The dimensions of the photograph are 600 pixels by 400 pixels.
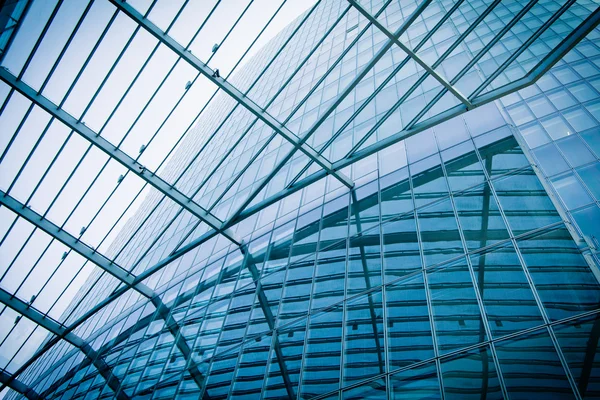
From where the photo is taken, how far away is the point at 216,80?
48.3 ft

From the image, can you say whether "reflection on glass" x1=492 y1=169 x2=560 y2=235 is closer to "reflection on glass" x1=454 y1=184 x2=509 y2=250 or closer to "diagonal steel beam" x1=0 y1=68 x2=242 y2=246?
"reflection on glass" x1=454 y1=184 x2=509 y2=250

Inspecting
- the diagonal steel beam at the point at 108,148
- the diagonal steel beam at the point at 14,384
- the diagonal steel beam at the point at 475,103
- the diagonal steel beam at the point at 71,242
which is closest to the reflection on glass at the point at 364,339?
the diagonal steel beam at the point at 475,103

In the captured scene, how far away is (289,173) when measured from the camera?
18891mm

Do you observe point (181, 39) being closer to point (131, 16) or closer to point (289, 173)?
point (131, 16)

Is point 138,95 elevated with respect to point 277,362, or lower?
elevated

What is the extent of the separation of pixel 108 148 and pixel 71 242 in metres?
6.11

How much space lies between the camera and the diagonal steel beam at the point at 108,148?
15.2 m

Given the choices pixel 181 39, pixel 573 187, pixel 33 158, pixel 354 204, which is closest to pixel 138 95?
pixel 181 39

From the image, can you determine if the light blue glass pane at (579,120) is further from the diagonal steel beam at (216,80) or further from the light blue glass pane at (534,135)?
the diagonal steel beam at (216,80)

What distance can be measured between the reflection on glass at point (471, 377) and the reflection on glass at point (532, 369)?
0.61ft

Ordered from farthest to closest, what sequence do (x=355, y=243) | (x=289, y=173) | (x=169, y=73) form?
(x=289, y=173) < (x=169, y=73) < (x=355, y=243)

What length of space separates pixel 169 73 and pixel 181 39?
1494 mm

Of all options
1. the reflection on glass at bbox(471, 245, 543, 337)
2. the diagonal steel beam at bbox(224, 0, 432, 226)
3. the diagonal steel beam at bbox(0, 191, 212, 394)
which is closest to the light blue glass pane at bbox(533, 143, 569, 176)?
the reflection on glass at bbox(471, 245, 543, 337)

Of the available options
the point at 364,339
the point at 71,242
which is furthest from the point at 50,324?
the point at 364,339
